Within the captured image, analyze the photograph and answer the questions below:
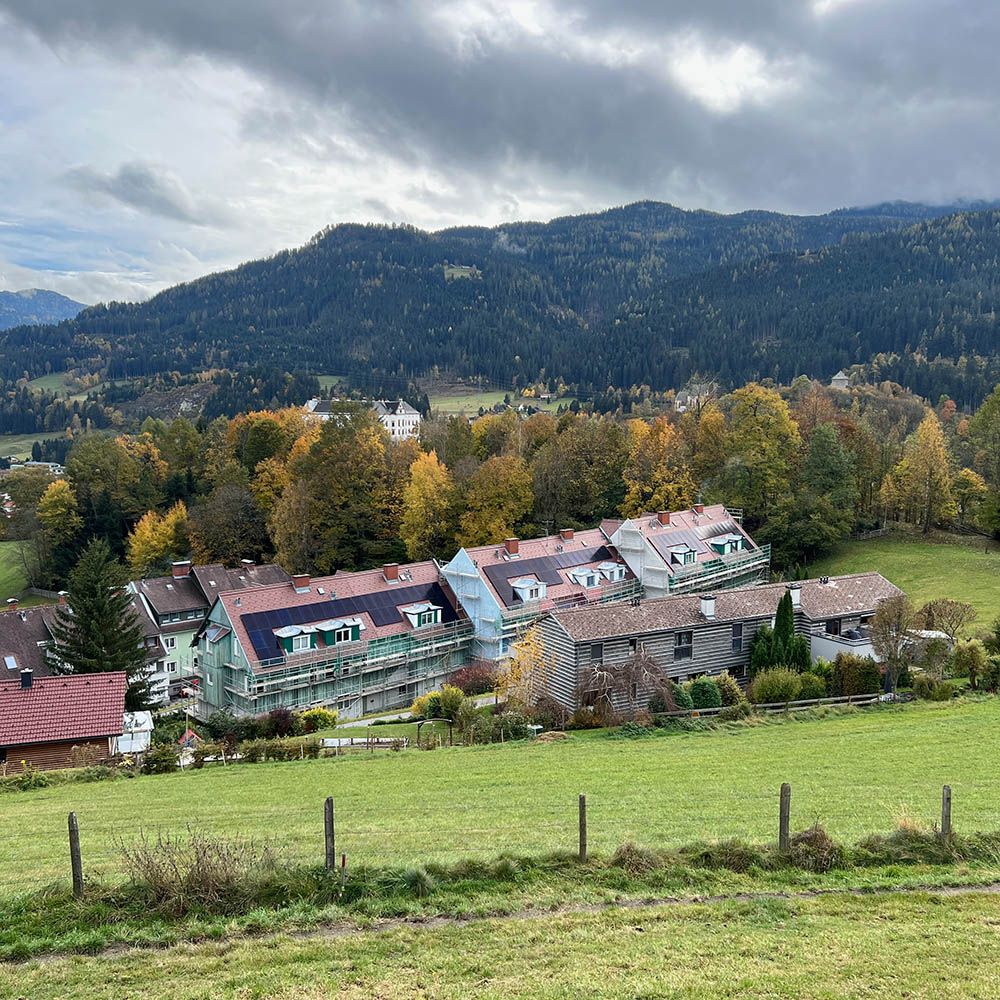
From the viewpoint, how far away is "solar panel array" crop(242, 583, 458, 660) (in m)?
40.3

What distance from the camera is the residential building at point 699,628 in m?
33.5

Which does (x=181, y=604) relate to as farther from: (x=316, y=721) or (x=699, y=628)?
(x=699, y=628)

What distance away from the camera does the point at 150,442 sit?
307 ft

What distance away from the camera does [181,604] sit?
57.1m

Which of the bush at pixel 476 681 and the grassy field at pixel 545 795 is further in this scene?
the bush at pixel 476 681

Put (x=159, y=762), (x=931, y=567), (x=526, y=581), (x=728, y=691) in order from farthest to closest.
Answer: (x=931, y=567) → (x=526, y=581) → (x=728, y=691) → (x=159, y=762)

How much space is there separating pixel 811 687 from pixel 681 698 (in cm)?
547

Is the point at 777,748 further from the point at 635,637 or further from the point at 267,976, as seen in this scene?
the point at 267,976

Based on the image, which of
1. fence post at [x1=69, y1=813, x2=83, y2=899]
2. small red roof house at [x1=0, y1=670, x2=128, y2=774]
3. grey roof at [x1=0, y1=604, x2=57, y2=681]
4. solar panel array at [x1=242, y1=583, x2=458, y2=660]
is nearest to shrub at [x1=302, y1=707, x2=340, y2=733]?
solar panel array at [x1=242, y1=583, x2=458, y2=660]

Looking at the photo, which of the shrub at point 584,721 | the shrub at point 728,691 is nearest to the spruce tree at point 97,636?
the shrub at point 584,721

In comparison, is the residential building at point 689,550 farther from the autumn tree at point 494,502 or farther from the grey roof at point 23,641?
the grey roof at point 23,641

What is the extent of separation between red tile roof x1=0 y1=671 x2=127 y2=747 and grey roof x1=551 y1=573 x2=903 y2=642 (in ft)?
60.0

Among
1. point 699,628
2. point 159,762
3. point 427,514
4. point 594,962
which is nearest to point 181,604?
point 427,514

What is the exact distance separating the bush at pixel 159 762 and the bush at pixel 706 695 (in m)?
18.9
